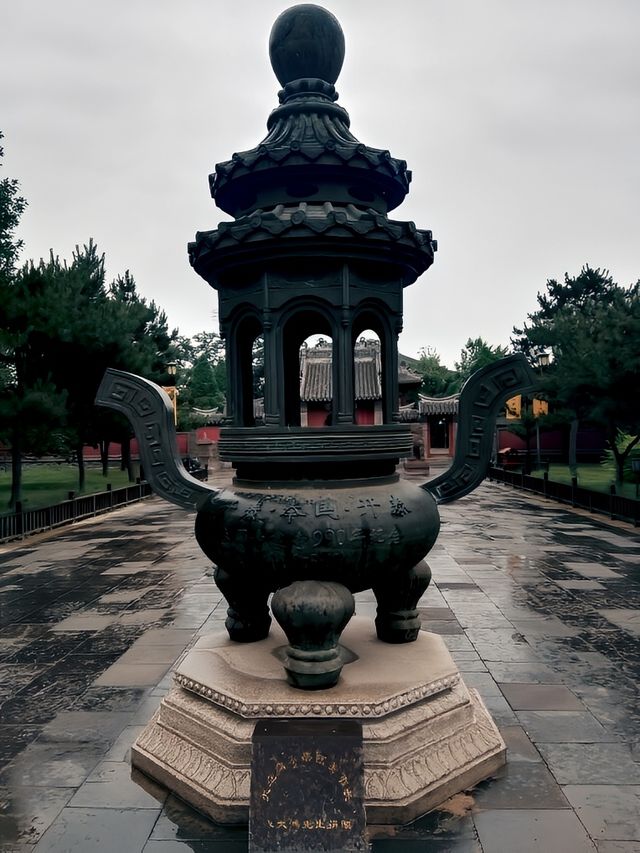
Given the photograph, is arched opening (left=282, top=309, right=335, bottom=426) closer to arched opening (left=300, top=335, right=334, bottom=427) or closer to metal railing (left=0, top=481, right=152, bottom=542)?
metal railing (left=0, top=481, right=152, bottom=542)

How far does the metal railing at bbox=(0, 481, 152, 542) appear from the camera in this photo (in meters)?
14.8

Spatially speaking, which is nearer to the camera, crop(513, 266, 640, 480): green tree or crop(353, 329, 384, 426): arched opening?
crop(513, 266, 640, 480): green tree

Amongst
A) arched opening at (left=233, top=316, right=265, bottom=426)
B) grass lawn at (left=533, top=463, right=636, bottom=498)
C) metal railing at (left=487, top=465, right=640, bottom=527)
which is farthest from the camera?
grass lawn at (left=533, top=463, right=636, bottom=498)

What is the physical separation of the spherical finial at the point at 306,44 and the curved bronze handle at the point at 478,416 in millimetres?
2690

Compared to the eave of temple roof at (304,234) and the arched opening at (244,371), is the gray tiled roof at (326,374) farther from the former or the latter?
the eave of temple roof at (304,234)

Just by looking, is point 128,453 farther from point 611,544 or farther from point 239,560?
point 239,560

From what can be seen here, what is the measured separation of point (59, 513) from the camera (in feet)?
56.4

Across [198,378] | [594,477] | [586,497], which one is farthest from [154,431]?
[198,378]

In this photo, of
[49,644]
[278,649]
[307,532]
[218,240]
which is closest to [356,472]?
[307,532]

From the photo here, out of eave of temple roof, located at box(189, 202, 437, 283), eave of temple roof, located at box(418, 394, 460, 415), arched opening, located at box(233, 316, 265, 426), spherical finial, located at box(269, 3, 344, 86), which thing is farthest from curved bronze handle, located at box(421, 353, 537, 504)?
eave of temple roof, located at box(418, 394, 460, 415)

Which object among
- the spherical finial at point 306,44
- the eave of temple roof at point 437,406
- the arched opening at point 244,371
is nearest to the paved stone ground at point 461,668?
the arched opening at point 244,371

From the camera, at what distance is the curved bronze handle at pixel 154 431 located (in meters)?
4.94

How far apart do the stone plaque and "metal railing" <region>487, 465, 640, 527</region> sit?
10.2 m

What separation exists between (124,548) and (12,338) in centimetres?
556
